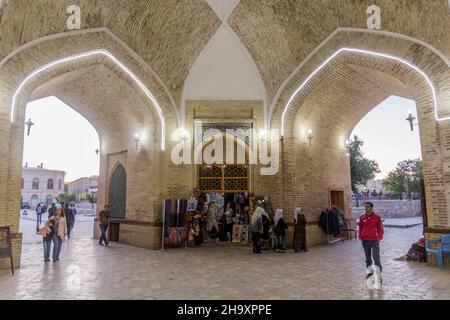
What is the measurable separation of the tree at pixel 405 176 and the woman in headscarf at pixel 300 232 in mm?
29526

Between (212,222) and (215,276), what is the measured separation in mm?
4260

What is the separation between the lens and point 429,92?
23.7 feet

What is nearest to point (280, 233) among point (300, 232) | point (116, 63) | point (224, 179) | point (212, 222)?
point (300, 232)

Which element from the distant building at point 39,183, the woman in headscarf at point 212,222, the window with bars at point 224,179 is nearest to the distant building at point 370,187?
the window with bars at point 224,179

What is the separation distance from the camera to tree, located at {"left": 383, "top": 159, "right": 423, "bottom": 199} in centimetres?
3507

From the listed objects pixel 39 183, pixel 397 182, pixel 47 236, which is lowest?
pixel 47 236

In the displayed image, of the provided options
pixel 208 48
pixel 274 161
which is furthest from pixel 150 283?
pixel 208 48

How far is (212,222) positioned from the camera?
1042 cm

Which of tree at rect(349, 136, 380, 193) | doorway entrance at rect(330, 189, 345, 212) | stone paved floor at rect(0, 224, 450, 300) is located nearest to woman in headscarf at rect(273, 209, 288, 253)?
stone paved floor at rect(0, 224, 450, 300)

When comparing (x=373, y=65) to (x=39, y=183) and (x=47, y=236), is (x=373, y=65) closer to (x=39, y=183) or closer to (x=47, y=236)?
(x=47, y=236)

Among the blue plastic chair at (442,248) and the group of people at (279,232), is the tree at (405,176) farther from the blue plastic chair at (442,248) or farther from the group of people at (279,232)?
the blue plastic chair at (442,248)

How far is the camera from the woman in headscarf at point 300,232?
9078 millimetres
